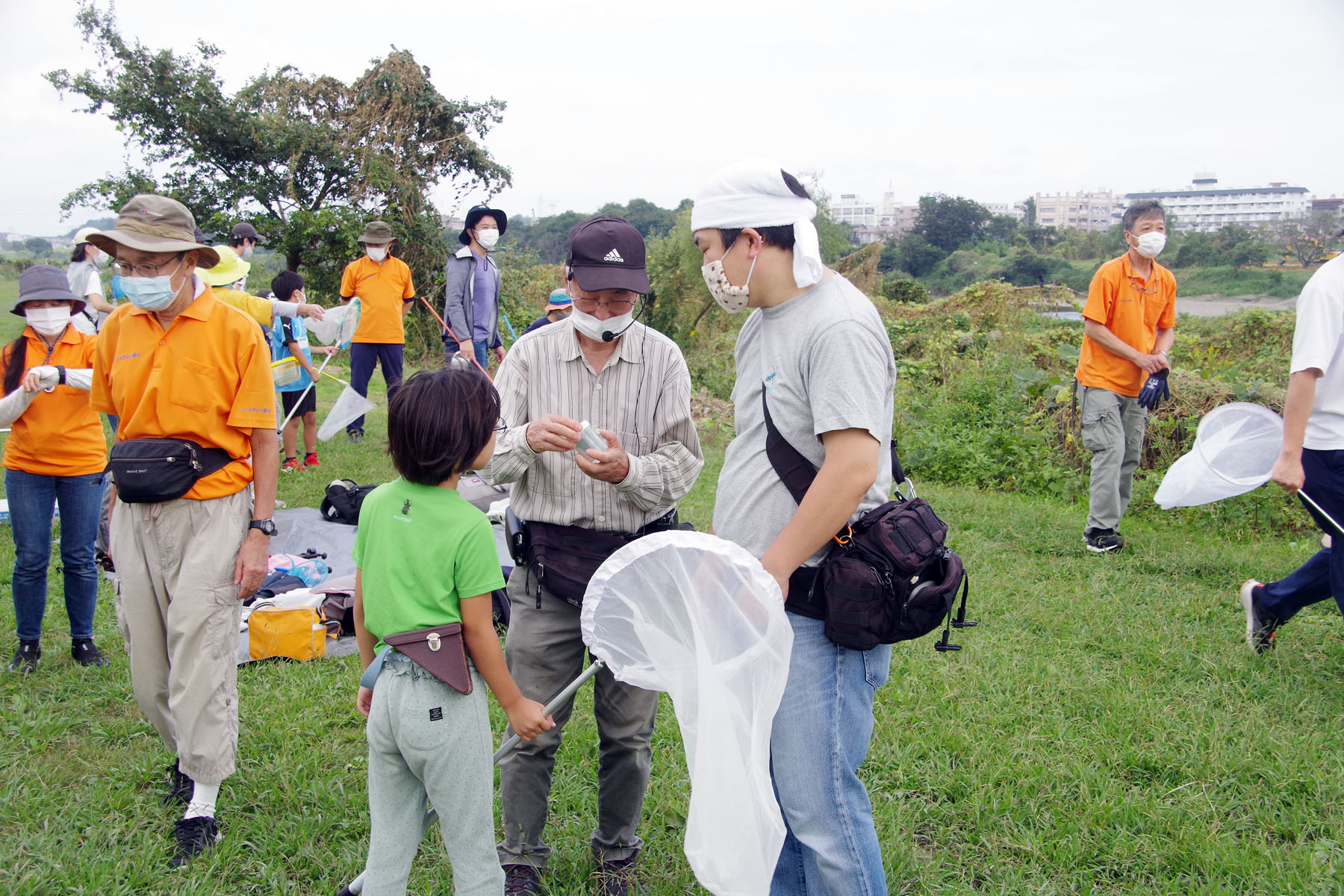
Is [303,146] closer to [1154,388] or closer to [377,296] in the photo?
[377,296]

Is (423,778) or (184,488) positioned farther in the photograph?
(184,488)

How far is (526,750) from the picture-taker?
2469 mm

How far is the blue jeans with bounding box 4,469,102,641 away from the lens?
3.98 metres

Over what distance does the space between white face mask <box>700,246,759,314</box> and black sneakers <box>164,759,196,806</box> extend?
2447 mm

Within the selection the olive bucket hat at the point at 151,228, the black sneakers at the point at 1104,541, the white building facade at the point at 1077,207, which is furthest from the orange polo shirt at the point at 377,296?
the white building facade at the point at 1077,207

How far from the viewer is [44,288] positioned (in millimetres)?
3854

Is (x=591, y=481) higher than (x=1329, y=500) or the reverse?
higher

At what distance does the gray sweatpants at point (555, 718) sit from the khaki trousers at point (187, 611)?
3.23 ft

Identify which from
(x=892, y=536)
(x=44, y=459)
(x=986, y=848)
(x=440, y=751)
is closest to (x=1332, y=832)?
(x=986, y=848)

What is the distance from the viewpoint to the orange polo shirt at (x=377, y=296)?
784cm

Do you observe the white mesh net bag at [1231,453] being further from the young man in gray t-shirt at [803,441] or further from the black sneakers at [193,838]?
the black sneakers at [193,838]

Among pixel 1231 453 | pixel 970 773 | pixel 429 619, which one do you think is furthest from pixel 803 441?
pixel 1231 453

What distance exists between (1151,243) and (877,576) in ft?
15.8

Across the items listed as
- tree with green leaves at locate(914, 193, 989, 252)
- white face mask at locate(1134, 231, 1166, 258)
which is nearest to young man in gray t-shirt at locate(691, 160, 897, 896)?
white face mask at locate(1134, 231, 1166, 258)
